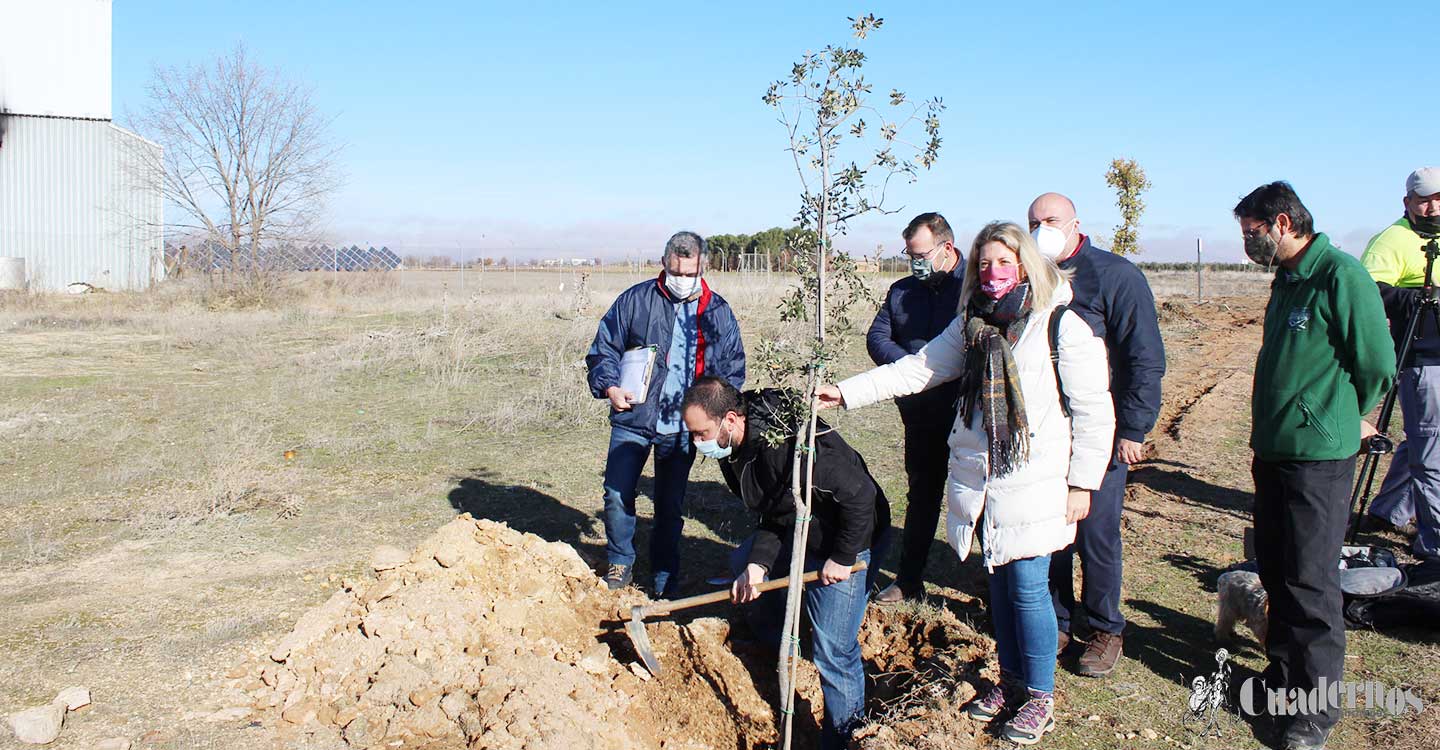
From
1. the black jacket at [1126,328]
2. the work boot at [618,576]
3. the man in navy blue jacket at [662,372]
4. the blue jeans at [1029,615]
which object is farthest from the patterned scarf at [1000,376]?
the work boot at [618,576]

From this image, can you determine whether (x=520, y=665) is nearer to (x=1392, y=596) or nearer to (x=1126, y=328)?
(x=1126, y=328)

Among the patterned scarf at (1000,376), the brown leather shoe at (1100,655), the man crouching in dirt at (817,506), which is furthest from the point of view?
the brown leather shoe at (1100,655)

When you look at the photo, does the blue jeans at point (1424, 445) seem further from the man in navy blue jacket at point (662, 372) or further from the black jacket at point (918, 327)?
the man in navy blue jacket at point (662, 372)

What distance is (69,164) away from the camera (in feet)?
83.0

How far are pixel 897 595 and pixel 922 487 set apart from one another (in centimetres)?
52

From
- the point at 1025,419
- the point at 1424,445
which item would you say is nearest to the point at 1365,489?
the point at 1424,445

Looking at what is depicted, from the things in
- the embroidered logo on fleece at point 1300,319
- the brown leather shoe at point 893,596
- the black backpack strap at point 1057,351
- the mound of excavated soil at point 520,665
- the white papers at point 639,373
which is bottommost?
the mound of excavated soil at point 520,665

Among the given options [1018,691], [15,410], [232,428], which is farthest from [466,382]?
[1018,691]

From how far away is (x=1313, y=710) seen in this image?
3.23 metres

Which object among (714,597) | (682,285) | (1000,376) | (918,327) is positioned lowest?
(714,597)

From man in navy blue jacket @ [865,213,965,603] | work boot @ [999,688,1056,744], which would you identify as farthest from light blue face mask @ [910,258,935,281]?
work boot @ [999,688,1056,744]

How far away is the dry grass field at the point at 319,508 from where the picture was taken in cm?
371

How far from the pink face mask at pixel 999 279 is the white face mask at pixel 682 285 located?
1.77 metres
